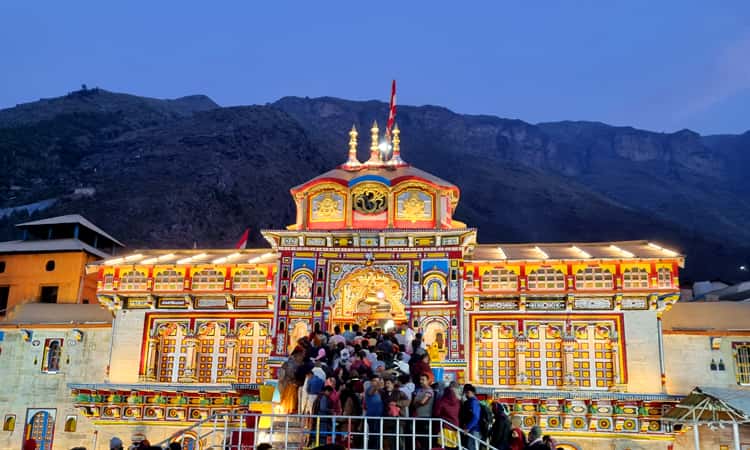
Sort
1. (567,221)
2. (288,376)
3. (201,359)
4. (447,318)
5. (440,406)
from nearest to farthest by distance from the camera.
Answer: (440,406)
(288,376)
(447,318)
(201,359)
(567,221)

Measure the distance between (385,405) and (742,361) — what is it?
769 inches

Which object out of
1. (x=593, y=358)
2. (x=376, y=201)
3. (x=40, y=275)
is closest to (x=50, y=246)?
(x=40, y=275)

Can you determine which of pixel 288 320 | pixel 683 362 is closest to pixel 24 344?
pixel 288 320

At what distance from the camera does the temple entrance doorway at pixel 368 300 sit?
1129 inches

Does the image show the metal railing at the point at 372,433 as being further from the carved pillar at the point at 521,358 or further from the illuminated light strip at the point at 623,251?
the illuminated light strip at the point at 623,251

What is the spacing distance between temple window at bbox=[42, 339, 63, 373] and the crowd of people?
60.6ft

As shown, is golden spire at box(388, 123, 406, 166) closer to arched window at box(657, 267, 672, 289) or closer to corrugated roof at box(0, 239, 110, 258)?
arched window at box(657, 267, 672, 289)

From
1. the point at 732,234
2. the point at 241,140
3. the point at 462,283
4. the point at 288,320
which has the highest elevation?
the point at 241,140

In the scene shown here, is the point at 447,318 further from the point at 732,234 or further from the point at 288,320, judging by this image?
the point at 732,234

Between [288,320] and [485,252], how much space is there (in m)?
9.54

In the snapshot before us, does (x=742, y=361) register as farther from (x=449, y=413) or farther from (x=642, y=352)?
(x=449, y=413)

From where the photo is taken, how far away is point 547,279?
95.4 feet

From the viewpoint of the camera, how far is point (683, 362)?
2817 centimetres

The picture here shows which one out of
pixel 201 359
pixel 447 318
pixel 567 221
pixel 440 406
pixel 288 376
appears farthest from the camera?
pixel 567 221
